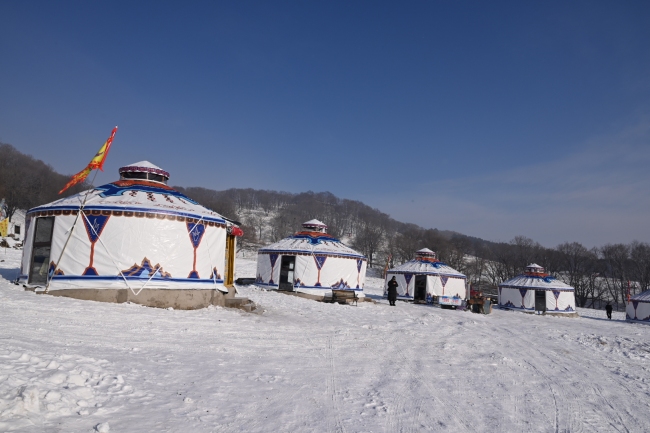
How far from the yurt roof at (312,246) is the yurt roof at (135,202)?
7.34 meters

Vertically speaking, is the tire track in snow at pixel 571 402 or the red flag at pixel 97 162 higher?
the red flag at pixel 97 162

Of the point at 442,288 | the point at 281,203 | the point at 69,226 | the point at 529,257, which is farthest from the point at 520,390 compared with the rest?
the point at 281,203

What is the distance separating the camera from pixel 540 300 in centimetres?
2636

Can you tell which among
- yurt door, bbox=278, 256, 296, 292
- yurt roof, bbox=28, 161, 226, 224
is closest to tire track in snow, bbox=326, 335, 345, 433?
yurt roof, bbox=28, 161, 226, 224

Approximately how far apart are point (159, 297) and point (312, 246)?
9834 millimetres

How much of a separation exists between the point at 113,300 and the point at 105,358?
5.52 m

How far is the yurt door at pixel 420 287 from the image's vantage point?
2539cm

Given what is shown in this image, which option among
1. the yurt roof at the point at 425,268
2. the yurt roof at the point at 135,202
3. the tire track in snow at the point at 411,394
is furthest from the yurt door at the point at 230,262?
the yurt roof at the point at 425,268

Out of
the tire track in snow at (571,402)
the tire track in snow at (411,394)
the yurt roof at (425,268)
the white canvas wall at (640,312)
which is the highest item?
the yurt roof at (425,268)

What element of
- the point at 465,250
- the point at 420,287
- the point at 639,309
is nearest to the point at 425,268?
the point at 420,287

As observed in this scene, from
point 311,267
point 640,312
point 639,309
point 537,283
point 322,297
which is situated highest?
point 311,267

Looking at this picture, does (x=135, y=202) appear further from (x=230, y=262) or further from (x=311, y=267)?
(x=311, y=267)

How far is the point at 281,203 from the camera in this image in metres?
103

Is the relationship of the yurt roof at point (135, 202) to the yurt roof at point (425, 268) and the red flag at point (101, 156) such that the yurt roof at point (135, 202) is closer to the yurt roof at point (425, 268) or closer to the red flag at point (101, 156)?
the red flag at point (101, 156)
